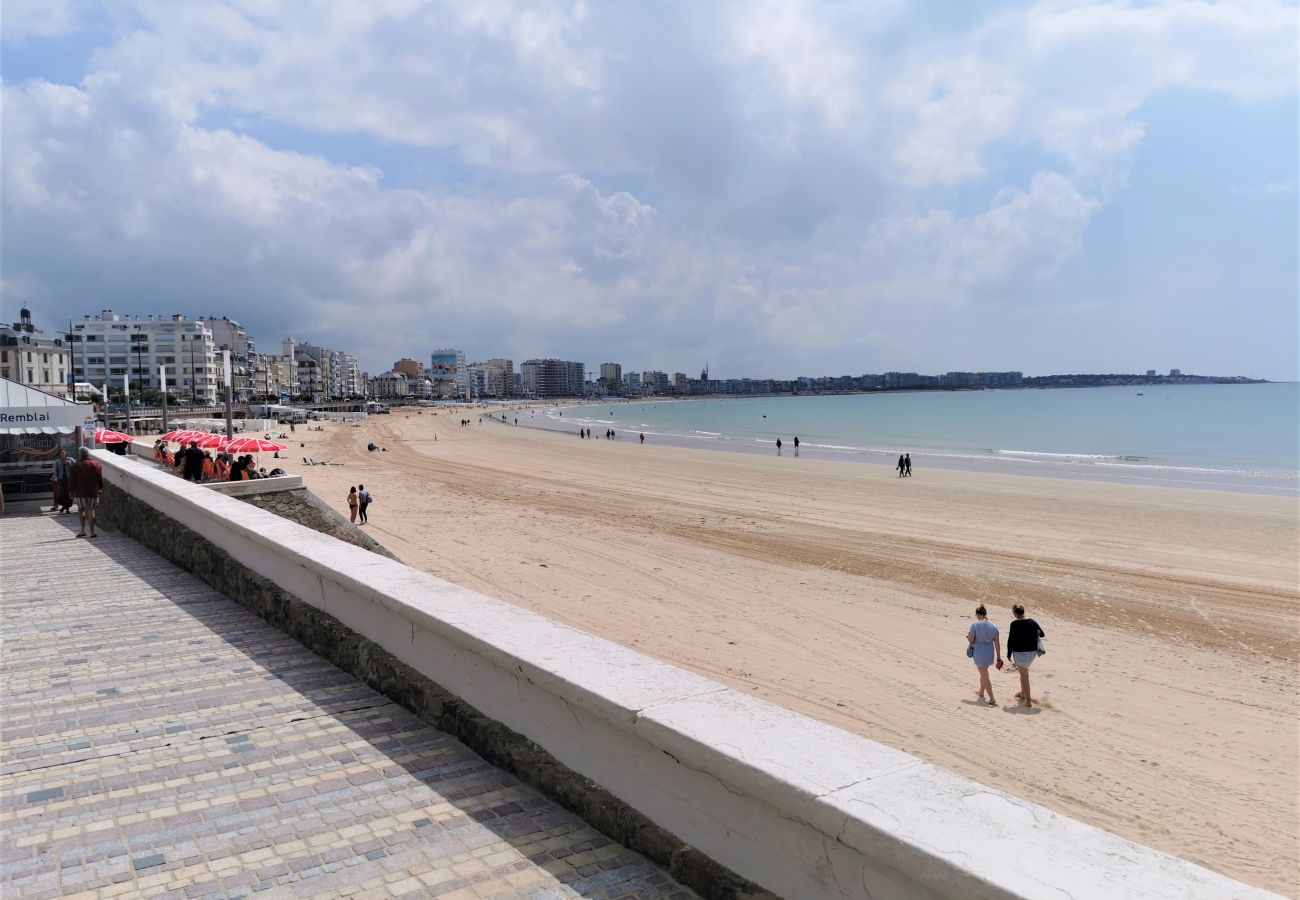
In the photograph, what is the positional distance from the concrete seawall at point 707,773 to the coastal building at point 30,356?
273ft

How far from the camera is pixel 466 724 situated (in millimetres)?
3613

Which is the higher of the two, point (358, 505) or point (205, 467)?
point (205, 467)

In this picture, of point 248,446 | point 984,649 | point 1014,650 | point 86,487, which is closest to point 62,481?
point 86,487

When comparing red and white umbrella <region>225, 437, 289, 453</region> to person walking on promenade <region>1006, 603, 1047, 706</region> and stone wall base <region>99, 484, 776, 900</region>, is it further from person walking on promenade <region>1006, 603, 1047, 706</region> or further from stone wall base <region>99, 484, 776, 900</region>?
person walking on promenade <region>1006, 603, 1047, 706</region>

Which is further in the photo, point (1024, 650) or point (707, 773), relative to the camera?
point (1024, 650)

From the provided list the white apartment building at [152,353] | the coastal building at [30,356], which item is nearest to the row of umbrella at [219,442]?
the coastal building at [30,356]

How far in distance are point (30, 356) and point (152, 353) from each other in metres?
35.4

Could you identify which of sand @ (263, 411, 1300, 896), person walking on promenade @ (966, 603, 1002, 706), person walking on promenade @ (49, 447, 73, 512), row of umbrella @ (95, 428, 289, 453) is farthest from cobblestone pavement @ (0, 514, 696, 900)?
row of umbrella @ (95, 428, 289, 453)

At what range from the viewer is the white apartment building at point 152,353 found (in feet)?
370

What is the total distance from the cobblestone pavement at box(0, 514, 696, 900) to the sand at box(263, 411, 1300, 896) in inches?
235

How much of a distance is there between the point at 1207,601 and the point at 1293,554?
686cm

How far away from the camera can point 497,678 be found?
348 cm

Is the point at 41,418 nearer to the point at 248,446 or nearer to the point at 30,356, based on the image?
the point at 248,446

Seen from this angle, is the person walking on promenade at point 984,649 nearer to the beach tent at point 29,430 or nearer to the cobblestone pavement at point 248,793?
the cobblestone pavement at point 248,793
